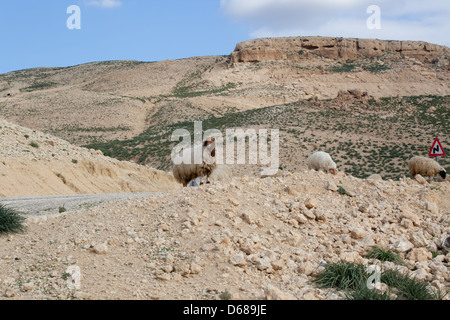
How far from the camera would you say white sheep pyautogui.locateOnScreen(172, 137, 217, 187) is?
41.6 feet

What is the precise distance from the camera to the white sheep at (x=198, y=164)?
12680mm

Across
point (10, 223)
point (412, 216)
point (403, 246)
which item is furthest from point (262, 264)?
point (10, 223)

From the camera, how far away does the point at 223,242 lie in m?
6.30

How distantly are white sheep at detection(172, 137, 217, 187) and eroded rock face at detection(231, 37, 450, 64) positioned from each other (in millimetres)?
82143

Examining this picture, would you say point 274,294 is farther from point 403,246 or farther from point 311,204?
point 311,204

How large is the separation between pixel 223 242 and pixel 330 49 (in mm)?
94608

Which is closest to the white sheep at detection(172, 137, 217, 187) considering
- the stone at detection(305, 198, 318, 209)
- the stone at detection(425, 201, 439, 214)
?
the stone at detection(305, 198, 318, 209)

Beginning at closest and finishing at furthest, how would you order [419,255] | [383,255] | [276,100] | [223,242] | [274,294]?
[274,294] → [223,242] → [383,255] → [419,255] → [276,100]

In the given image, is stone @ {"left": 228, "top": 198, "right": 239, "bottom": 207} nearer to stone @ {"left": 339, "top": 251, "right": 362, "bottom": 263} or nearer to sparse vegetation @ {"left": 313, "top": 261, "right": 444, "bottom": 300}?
stone @ {"left": 339, "top": 251, "right": 362, "bottom": 263}

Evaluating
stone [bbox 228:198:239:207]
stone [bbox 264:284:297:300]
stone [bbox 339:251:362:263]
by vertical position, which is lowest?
stone [bbox 264:284:297:300]

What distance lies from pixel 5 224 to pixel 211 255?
3.79 meters

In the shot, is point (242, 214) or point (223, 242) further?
point (242, 214)

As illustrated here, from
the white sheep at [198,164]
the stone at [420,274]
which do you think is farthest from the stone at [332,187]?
the white sheep at [198,164]
